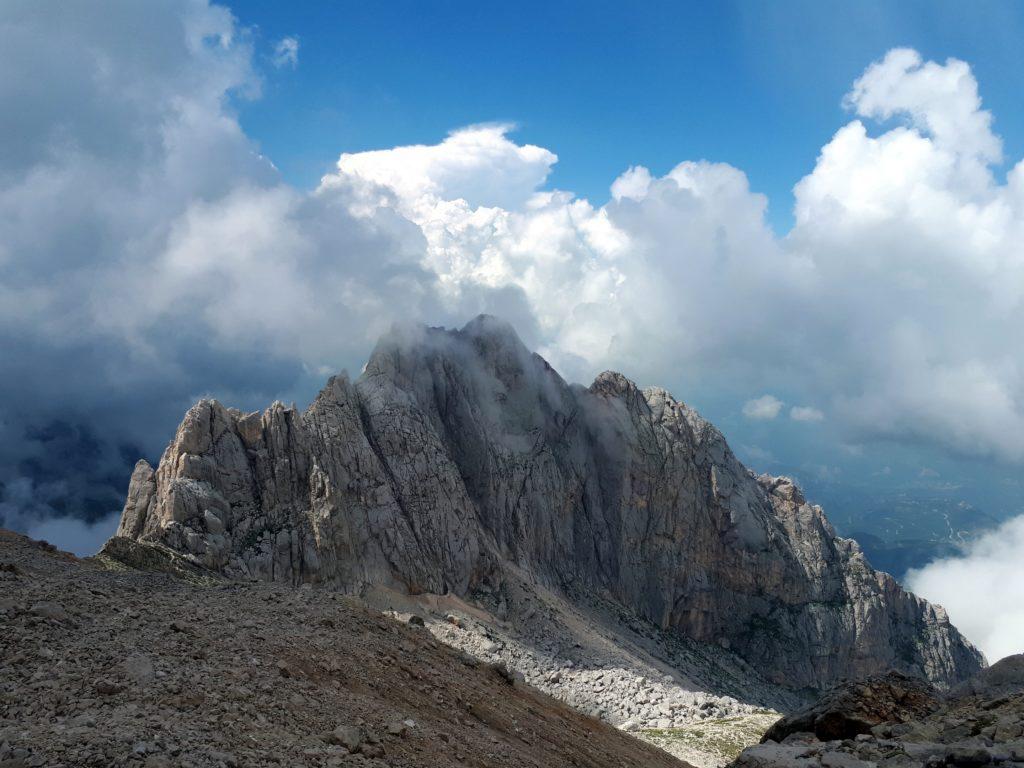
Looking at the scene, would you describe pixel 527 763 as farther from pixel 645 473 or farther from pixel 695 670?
pixel 645 473

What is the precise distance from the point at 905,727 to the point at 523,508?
363 feet

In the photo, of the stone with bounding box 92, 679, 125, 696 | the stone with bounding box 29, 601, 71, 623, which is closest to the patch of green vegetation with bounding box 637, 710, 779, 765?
the stone with bounding box 29, 601, 71, 623

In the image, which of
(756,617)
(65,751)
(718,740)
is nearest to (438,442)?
(718,740)

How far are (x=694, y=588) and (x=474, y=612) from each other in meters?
63.9

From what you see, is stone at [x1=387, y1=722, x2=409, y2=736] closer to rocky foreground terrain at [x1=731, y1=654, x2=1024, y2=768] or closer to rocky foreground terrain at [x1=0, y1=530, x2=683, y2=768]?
rocky foreground terrain at [x1=0, y1=530, x2=683, y2=768]

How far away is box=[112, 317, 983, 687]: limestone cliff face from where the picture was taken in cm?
9225

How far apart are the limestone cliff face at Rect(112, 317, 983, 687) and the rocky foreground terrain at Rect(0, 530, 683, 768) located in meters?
60.2

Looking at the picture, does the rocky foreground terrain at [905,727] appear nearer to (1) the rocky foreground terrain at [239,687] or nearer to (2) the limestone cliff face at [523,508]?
(1) the rocky foreground terrain at [239,687]

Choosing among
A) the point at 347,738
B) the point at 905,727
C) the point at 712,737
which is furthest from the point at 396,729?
the point at 712,737

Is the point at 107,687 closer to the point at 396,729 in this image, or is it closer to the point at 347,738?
the point at 347,738

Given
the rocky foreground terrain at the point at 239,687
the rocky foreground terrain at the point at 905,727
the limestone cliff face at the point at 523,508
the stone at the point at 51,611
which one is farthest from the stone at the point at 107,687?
the limestone cliff face at the point at 523,508

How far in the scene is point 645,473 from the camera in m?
151

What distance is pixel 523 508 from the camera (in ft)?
434

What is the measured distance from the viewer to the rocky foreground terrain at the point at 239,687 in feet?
45.9
